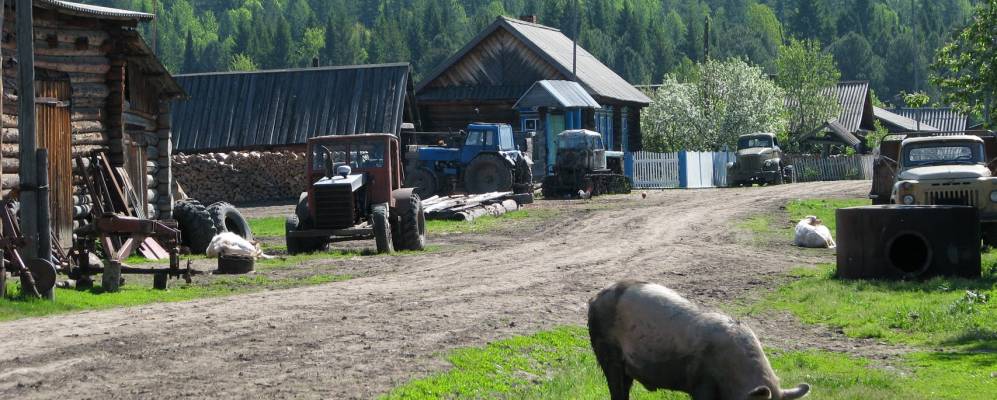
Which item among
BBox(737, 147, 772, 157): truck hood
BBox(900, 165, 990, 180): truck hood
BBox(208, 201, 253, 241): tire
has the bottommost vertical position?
BBox(208, 201, 253, 241): tire

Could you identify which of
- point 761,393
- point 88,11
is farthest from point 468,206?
point 761,393

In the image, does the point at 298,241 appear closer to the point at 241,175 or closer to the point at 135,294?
the point at 135,294

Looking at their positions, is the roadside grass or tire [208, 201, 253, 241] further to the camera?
tire [208, 201, 253, 241]

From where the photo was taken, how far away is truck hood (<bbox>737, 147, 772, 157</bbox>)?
45219 millimetres

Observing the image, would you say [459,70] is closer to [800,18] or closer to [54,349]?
[54,349]

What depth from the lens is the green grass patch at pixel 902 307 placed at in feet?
40.8

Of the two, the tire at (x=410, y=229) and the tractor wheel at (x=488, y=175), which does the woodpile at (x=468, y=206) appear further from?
the tire at (x=410, y=229)

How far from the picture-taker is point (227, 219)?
2253 cm

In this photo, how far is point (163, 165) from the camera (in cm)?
2420

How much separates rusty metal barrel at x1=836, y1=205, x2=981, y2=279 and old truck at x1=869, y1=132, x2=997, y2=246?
309cm

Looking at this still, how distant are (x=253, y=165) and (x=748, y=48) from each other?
112 metres

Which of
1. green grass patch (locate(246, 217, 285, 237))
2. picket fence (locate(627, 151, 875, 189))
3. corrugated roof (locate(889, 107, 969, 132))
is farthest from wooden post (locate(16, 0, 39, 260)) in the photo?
corrugated roof (locate(889, 107, 969, 132))

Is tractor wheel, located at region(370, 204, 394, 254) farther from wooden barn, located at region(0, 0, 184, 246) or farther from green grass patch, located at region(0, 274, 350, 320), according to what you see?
wooden barn, located at region(0, 0, 184, 246)

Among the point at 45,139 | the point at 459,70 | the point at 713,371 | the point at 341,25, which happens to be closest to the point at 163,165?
the point at 45,139
